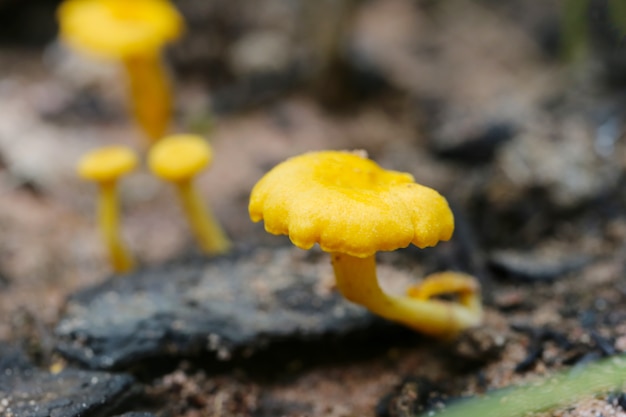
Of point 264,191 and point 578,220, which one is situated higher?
point 578,220

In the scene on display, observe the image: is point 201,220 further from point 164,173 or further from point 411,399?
point 411,399

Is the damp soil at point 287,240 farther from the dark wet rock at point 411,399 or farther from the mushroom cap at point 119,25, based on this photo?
the mushroom cap at point 119,25

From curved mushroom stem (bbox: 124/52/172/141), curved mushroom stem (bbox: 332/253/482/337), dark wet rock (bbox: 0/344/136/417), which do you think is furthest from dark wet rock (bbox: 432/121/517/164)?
dark wet rock (bbox: 0/344/136/417)

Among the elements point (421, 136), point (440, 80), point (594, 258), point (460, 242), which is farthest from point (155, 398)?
point (440, 80)

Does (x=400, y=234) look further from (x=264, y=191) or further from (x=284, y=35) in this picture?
(x=284, y=35)

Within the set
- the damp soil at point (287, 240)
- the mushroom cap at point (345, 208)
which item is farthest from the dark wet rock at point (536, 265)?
the mushroom cap at point (345, 208)
